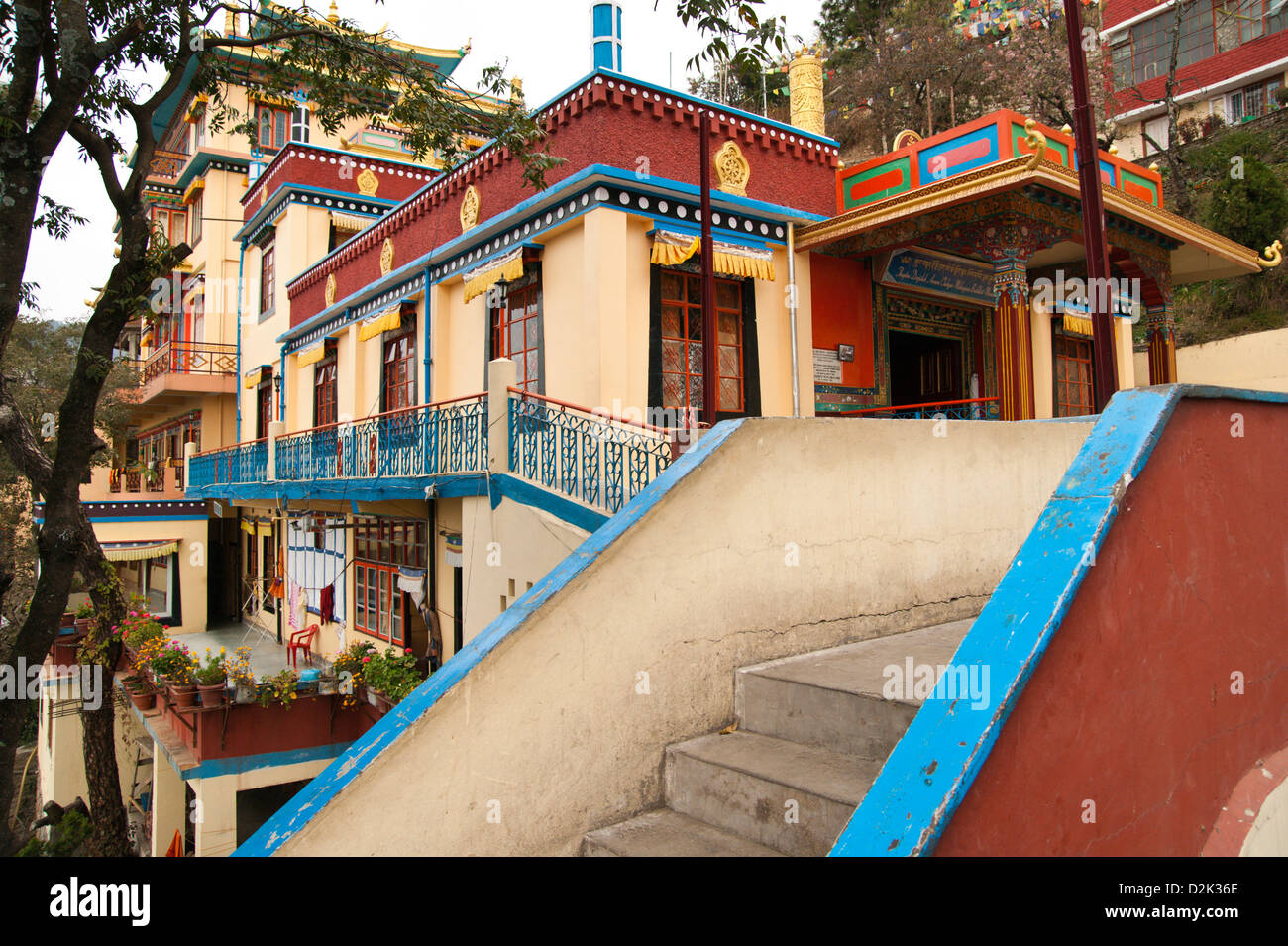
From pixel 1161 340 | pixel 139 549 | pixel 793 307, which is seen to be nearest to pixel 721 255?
pixel 793 307

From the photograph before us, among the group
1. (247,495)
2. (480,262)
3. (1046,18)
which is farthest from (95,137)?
(1046,18)

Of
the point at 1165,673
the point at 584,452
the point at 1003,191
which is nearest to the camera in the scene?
the point at 1165,673

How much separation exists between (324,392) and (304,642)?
18.4 ft

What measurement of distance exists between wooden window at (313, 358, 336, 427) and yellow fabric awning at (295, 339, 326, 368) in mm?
295

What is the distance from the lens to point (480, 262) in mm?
12758

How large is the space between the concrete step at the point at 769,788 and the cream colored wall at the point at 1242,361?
15.8 meters

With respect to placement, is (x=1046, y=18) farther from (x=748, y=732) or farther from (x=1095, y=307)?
(x=748, y=732)

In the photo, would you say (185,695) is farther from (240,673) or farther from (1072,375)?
(1072,375)

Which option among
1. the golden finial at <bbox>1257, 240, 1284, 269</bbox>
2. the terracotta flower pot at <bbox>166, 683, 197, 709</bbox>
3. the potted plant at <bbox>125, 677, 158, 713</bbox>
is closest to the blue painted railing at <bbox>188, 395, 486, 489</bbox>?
the terracotta flower pot at <bbox>166, 683, 197, 709</bbox>

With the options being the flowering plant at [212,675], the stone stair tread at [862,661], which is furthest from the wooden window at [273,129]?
the stone stair tread at [862,661]

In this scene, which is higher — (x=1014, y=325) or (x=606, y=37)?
(x=606, y=37)

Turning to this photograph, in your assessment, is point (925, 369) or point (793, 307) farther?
point (925, 369)

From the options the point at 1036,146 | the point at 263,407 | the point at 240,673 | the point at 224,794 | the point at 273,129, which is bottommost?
the point at 224,794

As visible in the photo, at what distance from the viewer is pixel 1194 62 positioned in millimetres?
31188
